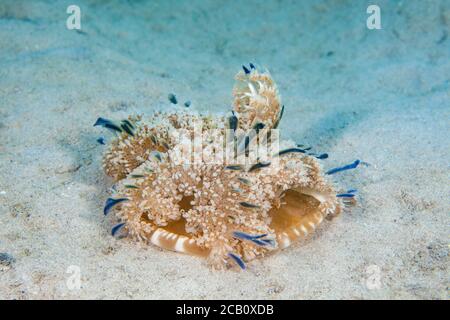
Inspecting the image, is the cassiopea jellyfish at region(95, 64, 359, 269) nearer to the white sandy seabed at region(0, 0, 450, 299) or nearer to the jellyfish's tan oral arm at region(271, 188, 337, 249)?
the jellyfish's tan oral arm at region(271, 188, 337, 249)

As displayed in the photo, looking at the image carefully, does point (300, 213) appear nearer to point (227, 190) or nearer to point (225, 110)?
point (227, 190)

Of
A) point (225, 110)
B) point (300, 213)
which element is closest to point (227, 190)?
point (300, 213)

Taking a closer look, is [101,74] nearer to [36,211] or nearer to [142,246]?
[36,211]

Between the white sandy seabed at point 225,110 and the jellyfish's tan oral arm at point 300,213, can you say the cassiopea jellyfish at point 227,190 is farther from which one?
the white sandy seabed at point 225,110

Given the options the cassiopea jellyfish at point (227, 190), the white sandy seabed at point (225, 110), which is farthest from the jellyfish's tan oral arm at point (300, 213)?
the white sandy seabed at point (225, 110)
